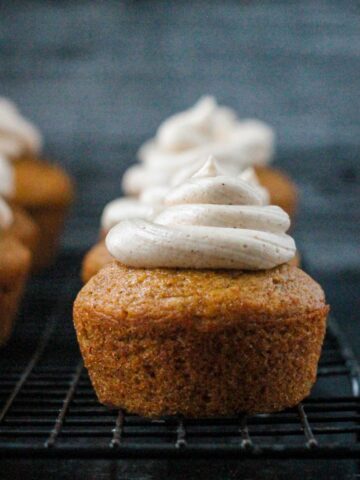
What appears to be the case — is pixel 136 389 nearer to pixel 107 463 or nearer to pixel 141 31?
pixel 107 463

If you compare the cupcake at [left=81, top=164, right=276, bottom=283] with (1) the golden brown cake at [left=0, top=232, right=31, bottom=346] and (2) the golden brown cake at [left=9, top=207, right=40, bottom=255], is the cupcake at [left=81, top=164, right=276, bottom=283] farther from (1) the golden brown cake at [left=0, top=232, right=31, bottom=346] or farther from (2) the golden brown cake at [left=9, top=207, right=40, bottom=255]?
(2) the golden brown cake at [left=9, top=207, right=40, bottom=255]

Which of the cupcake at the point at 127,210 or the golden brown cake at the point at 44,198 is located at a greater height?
the cupcake at the point at 127,210

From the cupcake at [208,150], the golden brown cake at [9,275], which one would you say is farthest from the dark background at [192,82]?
the golden brown cake at [9,275]

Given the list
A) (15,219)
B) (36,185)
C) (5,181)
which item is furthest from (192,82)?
(5,181)

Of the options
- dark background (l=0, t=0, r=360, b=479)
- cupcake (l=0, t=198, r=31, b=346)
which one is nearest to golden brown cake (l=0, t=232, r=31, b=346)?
cupcake (l=0, t=198, r=31, b=346)

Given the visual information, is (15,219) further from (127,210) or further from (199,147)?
(199,147)

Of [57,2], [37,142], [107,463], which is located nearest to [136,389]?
[107,463]

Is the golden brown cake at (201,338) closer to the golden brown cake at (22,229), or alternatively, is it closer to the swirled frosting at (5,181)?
the swirled frosting at (5,181)
